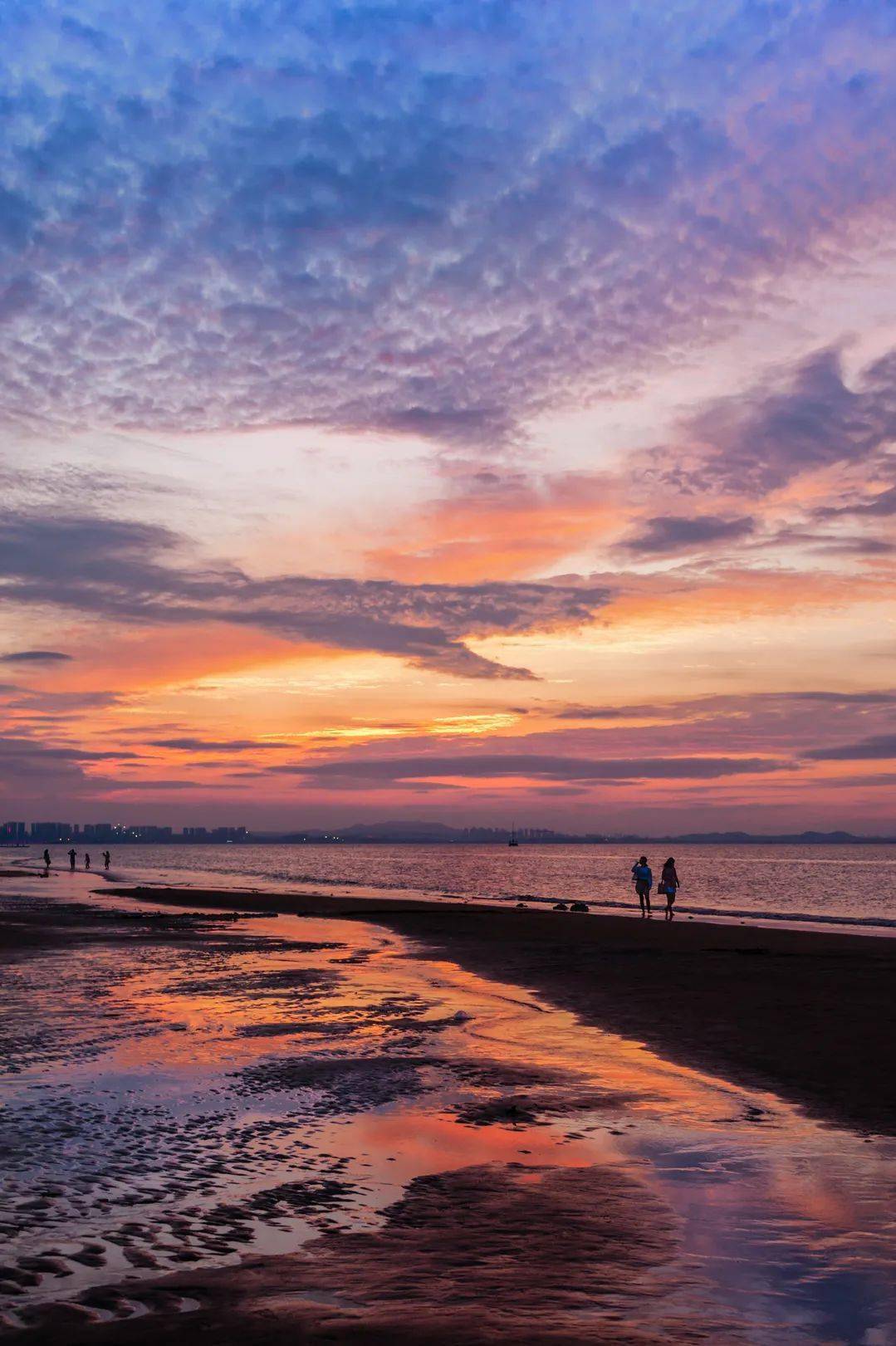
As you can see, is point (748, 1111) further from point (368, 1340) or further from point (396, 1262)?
point (368, 1340)

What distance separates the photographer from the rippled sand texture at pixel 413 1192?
19.3 ft

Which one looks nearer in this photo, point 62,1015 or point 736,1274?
point 736,1274

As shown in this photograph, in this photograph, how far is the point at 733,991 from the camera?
801 inches

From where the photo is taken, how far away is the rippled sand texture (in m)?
5.89

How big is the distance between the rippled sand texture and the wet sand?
3.01ft

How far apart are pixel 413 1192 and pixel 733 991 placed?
13.4 meters

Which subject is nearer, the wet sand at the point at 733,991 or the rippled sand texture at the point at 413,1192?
the rippled sand texture at the point at 413,1192

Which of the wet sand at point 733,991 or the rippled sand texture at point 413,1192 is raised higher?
the rippled sand texture at point 413,1192

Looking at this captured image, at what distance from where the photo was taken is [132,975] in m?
23.3

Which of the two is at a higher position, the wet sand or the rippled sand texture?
the rippled sand texture

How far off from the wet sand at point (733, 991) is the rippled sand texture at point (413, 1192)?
3.01 ft

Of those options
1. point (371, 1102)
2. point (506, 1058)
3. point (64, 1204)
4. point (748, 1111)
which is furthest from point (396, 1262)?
point (506, 1058)

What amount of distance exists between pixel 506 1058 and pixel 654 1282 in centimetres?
771

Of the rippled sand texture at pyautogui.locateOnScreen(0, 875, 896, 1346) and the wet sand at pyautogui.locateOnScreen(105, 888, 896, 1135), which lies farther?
the wet sand at pyautogui.locateOnScreen(105, 888, 896, 1135)
